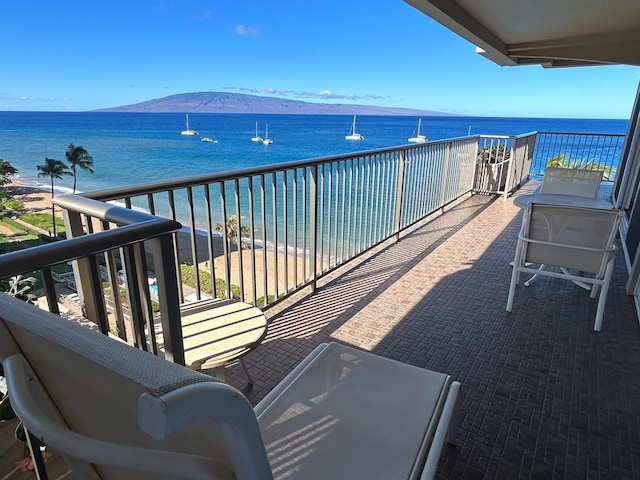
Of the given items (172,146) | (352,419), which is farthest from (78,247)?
(172,146)

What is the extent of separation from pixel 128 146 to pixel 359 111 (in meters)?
53.8

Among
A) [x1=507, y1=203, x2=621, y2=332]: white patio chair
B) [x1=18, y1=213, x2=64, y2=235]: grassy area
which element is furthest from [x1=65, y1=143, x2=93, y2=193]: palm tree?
[x1=507, y1=203, x2=621, y2=332]: white patio chair

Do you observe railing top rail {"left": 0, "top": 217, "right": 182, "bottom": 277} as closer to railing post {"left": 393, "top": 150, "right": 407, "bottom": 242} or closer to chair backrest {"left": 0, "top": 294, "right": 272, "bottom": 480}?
chair backrest {"left": 0, "top": 294, "right": 272, "bottom": 480}

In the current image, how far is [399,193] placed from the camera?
181 inches

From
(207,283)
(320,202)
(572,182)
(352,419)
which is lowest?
(207,283)

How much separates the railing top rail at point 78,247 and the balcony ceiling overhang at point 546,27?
95.7 inches

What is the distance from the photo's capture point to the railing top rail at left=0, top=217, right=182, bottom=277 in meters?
0.81

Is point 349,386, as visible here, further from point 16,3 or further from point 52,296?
point 16,3

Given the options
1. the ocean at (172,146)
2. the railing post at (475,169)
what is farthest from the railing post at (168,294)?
the ocean at (172,146)

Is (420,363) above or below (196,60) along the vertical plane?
below

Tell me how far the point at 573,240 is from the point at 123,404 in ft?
10.5

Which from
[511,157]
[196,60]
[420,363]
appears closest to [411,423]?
[420,363]

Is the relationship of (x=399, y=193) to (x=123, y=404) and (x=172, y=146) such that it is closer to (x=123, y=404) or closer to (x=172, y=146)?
(x=123, y=404)

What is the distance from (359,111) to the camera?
3248 inches
